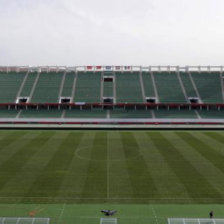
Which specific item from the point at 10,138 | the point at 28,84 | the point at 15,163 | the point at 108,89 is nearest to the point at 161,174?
the point at 15,163

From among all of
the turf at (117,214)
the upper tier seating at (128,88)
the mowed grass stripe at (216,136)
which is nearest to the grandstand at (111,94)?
the upper tier seating at (128,88)

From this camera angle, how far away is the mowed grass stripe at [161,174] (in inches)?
1091

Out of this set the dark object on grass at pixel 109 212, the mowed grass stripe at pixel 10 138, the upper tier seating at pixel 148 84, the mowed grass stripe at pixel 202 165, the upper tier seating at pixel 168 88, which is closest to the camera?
the dark object on grass at pixel 109 212

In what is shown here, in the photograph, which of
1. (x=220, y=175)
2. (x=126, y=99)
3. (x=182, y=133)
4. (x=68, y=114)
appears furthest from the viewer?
(x=126, y=99)

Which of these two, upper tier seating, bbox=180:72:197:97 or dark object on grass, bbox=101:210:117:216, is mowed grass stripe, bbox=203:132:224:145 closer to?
upper tier seating, bbox=180:72:197:97

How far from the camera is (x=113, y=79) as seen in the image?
330ft

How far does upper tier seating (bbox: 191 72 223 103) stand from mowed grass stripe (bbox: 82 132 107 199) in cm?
5315

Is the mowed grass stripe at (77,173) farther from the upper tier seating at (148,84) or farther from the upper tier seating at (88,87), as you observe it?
the upper tier seating at (148,84)

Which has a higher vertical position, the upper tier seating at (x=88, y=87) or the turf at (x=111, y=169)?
the upper tier seating at (x=88, y=87)

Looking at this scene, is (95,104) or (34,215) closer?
(34,215)

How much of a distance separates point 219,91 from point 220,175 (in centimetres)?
6622

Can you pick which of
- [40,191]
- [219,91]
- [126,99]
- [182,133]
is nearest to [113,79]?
[126,99]

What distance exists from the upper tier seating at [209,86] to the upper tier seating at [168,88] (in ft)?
22.7

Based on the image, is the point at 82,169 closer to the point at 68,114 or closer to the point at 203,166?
the point at 203,166
